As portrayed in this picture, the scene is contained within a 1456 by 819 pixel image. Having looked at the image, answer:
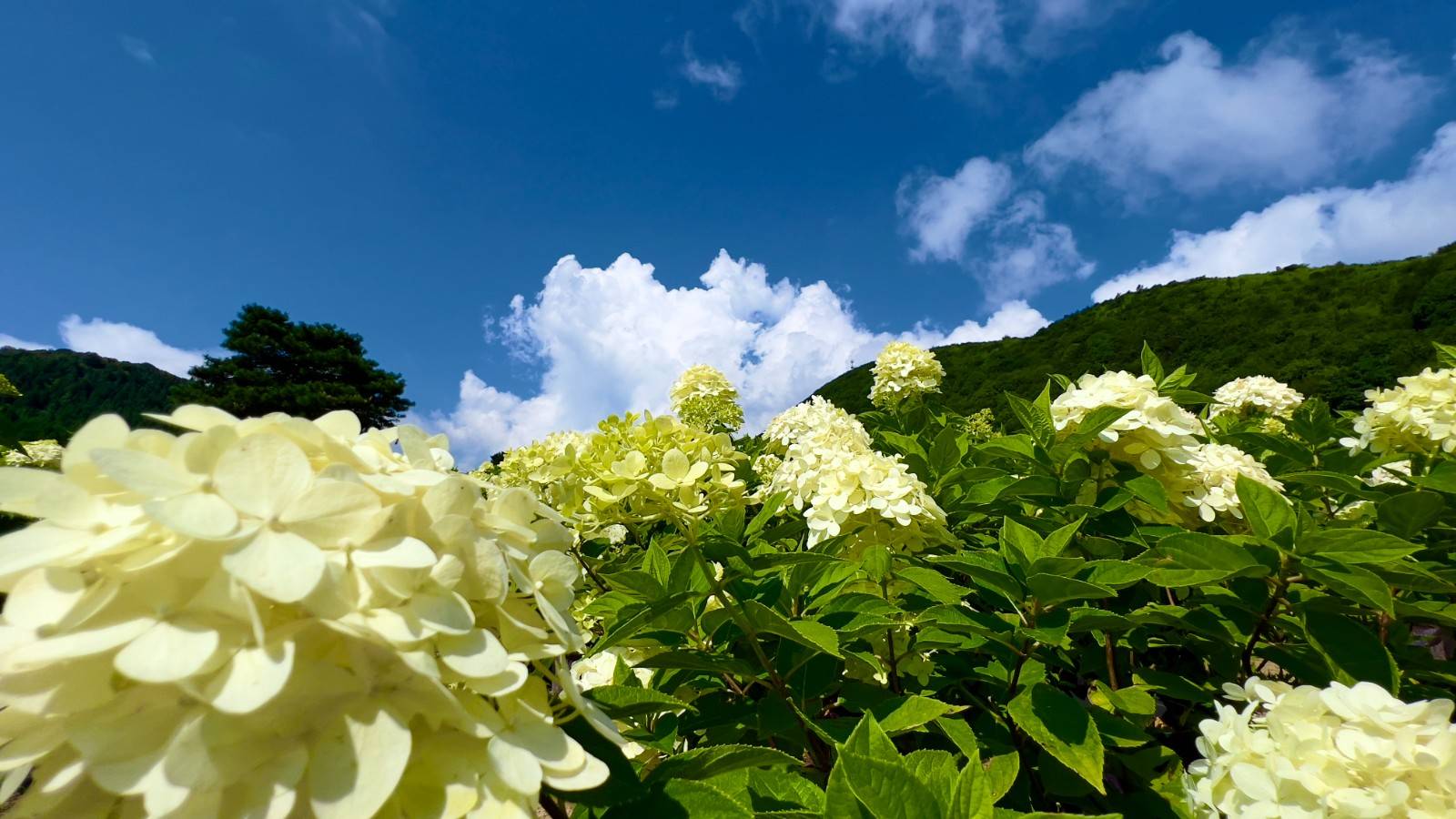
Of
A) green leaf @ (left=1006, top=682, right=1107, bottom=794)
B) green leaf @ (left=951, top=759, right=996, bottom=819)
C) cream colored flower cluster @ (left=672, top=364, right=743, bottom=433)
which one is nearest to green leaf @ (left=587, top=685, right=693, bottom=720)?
green leaf @ (left=951, top=759, right=996, bottom=819)

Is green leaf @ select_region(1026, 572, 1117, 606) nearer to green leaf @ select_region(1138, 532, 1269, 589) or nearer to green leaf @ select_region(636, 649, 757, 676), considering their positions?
green leaf @ select_region(1138, 532, 1269, 589)

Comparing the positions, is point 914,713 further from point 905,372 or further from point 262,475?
point 905,372

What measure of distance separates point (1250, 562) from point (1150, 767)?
71cm

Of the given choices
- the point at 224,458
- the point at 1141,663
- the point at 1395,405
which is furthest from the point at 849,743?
the point at 1395,405

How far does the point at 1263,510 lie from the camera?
1813 millimetres

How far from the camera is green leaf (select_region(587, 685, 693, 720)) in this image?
51.5 inches

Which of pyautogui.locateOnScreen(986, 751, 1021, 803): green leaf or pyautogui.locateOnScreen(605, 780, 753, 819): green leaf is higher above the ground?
pyautogui.locateOnScreen(605, 780, 753, 819): green leaf

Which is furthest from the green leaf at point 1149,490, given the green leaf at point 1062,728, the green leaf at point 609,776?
the green leaf at point 609,776

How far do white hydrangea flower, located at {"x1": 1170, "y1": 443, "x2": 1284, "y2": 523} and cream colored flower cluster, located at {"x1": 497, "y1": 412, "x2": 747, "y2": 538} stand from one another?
5.89 ft

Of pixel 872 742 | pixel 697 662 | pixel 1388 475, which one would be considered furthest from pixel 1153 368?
pixel 872 742

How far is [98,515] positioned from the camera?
0.78m

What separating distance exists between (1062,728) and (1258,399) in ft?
23.8

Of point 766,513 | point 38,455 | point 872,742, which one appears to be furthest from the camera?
point 38,455

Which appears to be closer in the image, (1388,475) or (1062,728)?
(1062,728)
